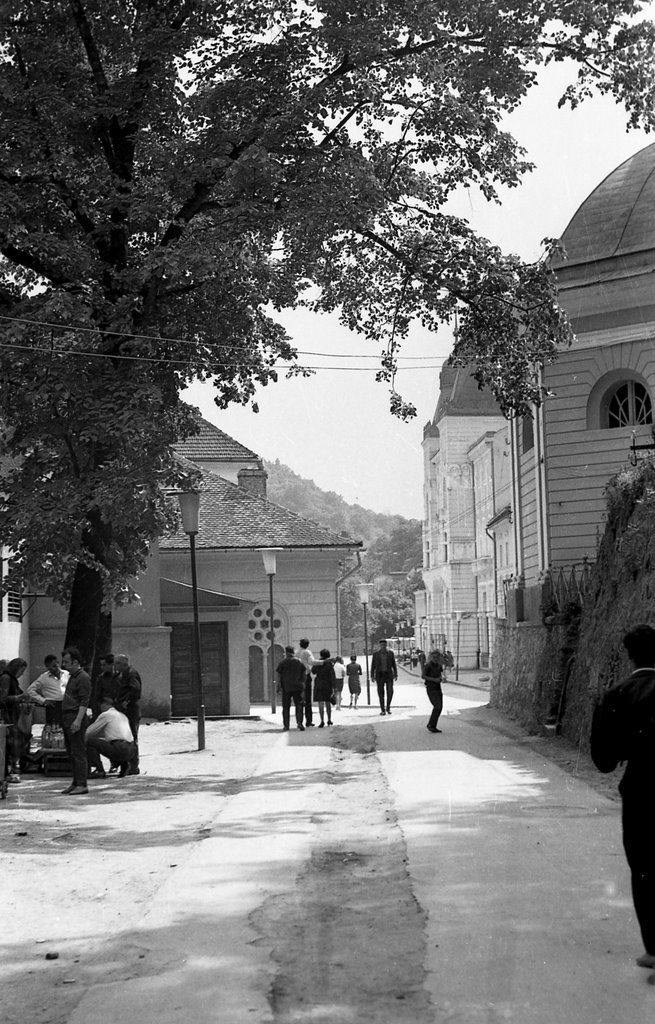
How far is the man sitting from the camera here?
651 inches

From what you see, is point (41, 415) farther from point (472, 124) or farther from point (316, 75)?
point (472, 124)

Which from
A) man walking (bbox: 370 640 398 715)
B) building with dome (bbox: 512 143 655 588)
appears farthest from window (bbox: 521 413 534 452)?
man walking (bbox: 370 640 398 715)

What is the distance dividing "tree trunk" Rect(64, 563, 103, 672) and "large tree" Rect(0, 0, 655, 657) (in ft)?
0.11

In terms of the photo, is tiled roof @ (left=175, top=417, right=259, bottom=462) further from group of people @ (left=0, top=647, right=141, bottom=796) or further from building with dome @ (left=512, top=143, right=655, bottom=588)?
group of people @ (left=0, top=647, right=141, bottom=796)

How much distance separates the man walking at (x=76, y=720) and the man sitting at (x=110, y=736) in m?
1.18

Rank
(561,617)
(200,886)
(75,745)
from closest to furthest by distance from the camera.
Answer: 1. (200,886)
2. (75,745)
3. (561,617)

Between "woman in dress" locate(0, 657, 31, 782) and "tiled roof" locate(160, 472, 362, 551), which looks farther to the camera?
"tiled roof" locate(160, 472, 362, 551)

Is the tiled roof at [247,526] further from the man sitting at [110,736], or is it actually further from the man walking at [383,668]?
the man sitting at [110,736]

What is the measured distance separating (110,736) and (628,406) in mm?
17310

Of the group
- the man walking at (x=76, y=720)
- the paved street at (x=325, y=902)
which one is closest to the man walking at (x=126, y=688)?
the paved street at (x=325, y=902)

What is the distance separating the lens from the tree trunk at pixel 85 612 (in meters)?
17.9

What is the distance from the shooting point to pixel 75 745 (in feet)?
49.5

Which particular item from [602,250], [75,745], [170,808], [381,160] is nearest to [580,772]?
[170,808]

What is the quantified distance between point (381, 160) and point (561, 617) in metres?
8.97
